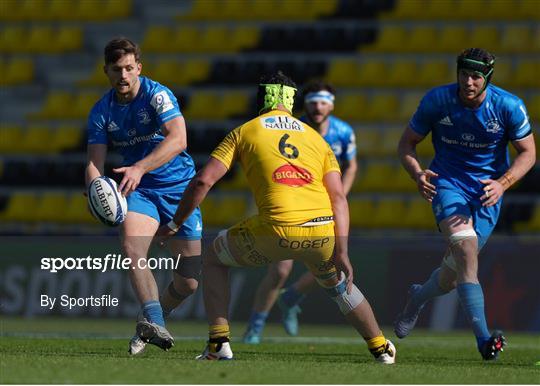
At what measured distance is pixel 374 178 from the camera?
63.8 feet

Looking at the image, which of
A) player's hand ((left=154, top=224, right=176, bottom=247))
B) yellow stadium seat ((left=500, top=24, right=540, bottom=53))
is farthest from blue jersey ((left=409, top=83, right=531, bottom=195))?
yellow stadium seat ((left=500, top=24, right=540, bottom=53))

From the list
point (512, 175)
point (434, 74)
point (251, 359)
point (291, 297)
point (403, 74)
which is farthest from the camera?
point (403, 74)

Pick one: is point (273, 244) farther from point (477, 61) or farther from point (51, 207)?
point (51, 207)

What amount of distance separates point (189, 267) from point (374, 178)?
1018cm

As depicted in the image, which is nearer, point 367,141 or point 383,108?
point 367,141

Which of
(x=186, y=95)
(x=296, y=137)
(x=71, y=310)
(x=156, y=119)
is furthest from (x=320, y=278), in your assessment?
(x=186, y=95)

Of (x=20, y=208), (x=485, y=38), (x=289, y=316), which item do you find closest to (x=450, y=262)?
(x=289, y=316)

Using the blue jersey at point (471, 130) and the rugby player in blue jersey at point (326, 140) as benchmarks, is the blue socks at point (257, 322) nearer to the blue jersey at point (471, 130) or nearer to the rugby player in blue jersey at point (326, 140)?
the rugby player in blue jersey at point (326, 140)

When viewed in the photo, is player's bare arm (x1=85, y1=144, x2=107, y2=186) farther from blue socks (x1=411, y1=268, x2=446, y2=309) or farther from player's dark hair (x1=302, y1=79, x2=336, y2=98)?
player's dark hair (x1=302, y1=79, x2=336, y2=98)

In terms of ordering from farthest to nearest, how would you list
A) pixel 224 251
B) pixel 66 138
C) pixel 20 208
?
pixel 66 138
pixel 20 208
pixel 224 251

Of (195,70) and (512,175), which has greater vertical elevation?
(512,175)

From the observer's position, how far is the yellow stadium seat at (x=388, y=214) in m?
18.8

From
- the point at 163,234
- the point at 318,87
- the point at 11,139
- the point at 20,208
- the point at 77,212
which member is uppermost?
the point at 318,87

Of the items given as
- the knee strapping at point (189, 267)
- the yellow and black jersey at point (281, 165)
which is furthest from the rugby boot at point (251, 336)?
the yellow and black jersey at point (281, 165)
